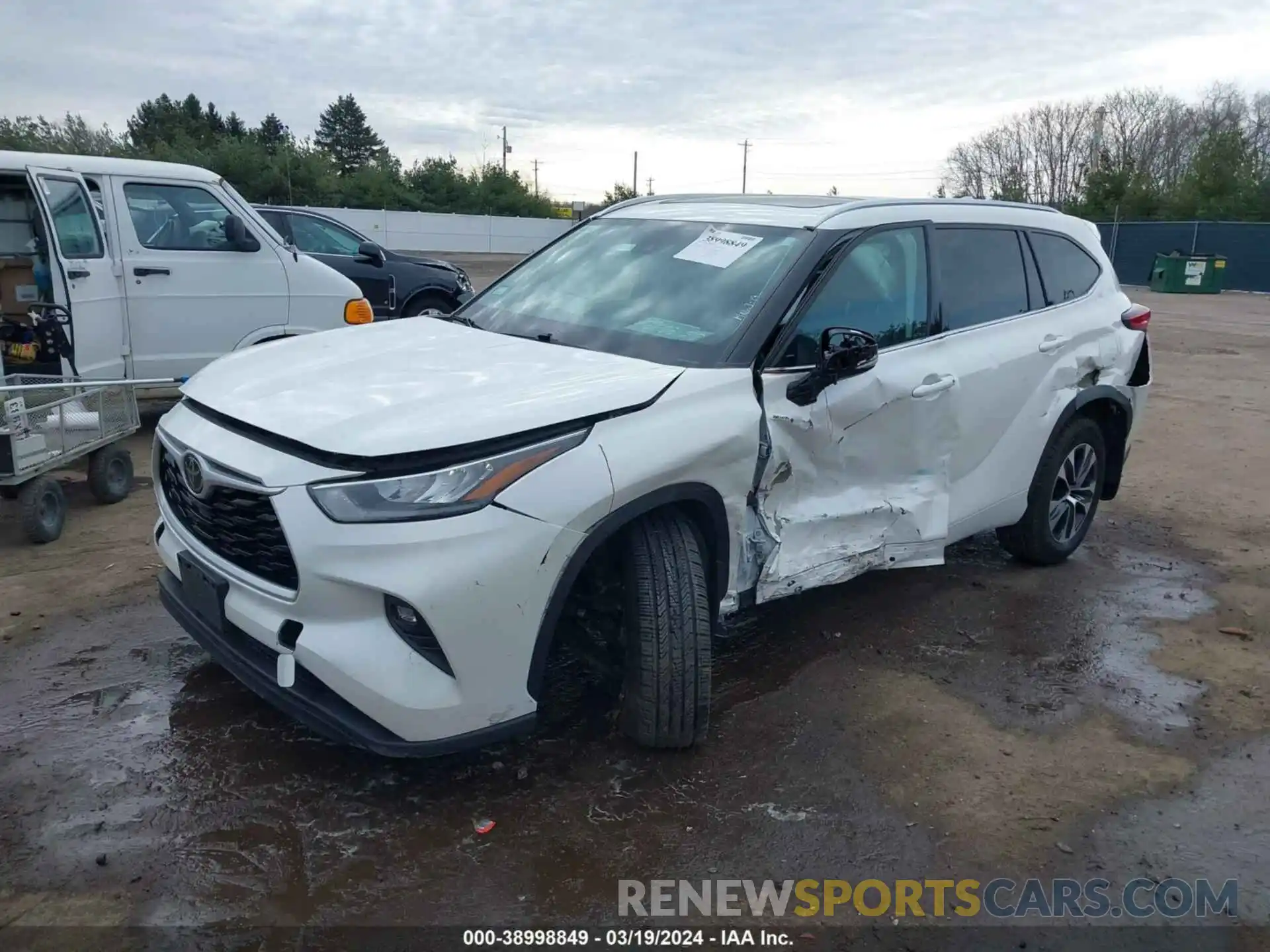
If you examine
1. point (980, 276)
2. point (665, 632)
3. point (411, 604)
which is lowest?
point (665, 632)

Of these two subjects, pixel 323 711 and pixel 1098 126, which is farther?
pixel 1098 126

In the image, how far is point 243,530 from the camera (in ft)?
9.58

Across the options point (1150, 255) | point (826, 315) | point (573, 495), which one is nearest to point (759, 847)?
point (573, 495)

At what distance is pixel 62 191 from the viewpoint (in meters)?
6.71

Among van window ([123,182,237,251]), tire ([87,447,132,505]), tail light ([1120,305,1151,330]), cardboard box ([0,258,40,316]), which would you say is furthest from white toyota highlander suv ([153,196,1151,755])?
cardboard box ([0,258,40,316])

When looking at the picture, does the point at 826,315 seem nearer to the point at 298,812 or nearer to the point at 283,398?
the point at 283,398

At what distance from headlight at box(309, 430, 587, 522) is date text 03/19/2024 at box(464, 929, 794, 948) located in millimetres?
1093

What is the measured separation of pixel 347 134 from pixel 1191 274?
60371 mm

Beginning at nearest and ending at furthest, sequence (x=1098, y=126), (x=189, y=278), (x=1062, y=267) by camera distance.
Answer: (x=1062, y=267), (x=189, y=278), (x=1098, y=126)

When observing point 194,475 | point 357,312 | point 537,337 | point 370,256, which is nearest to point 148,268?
point 357,312

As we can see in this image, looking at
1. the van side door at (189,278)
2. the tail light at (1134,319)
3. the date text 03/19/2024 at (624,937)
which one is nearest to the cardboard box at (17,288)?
the van side door at (189,278)

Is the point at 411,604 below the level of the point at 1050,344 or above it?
below

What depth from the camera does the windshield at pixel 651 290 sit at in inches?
141

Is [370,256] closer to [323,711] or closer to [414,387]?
[414,387]
